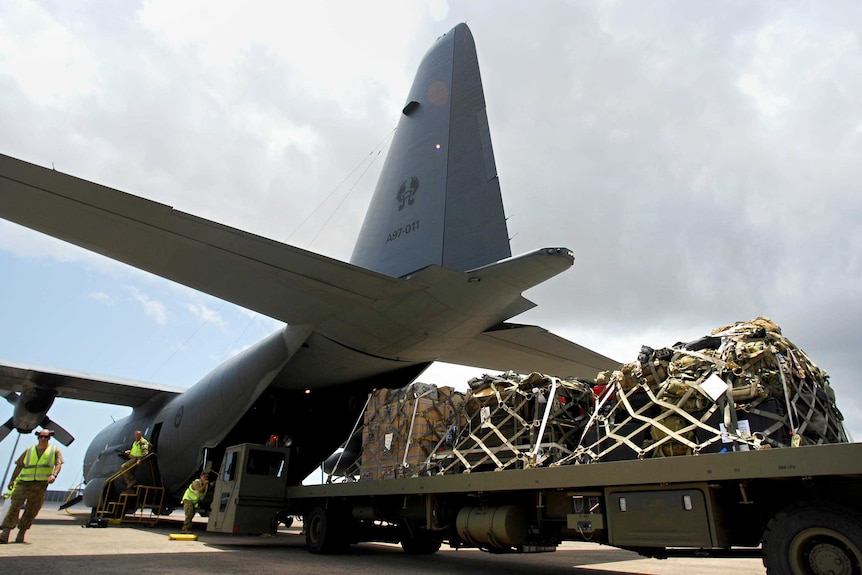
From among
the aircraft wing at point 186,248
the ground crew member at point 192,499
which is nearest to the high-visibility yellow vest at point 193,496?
the ground crew member at point 192,499

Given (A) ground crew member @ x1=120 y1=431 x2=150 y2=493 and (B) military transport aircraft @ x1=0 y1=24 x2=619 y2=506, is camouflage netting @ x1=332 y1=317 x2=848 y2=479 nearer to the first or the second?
(B) military transport aircraft @ x1=0 y1=24 x2=619 y2=506

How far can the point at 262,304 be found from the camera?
28.8ft

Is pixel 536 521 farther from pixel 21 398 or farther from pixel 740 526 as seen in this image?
pixel 21 398

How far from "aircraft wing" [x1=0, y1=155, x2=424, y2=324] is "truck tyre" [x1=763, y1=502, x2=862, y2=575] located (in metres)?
5.37

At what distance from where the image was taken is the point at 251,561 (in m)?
6.97

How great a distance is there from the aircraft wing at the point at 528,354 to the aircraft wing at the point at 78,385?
33.3 ft

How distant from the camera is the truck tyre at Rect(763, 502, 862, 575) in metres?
3.48

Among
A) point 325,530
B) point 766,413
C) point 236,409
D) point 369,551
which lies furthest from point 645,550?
point 236,409

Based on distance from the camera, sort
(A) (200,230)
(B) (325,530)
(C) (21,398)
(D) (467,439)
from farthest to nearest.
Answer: (C) (21,398) < (B) (325,530) < (A) (200,230) < (D) (467,439)

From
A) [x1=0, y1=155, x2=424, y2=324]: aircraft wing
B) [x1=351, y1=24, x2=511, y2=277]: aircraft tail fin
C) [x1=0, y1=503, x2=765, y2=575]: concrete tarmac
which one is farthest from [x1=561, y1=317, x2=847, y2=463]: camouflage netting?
[x1=0, y1=155, x2=424, y2=324]: aircraft wing

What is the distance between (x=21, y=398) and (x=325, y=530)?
40.6 ft

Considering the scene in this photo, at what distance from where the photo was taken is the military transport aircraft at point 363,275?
278 inches

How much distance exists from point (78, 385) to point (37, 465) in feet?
31.6

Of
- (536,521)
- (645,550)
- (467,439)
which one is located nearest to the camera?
(645,550)
